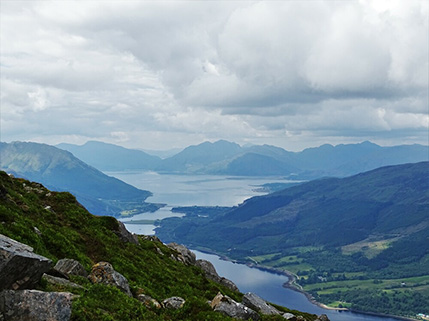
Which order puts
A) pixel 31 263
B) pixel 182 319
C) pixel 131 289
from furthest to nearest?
pixel 131 289 → pixel 182 319 → pixel 31 263

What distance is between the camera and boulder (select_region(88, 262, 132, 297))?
97.6 ft

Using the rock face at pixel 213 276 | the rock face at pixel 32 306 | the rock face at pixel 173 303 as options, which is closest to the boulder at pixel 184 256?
the rock face at pixel 213 276

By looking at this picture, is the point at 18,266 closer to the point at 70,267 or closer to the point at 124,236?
the point at 70,267

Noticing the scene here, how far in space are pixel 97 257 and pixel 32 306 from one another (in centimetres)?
2257

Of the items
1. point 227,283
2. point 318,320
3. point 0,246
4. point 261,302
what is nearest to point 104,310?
point 0,246

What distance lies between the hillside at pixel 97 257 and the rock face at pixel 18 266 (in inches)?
8.1

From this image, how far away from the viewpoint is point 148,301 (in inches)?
1176

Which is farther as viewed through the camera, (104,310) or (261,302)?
(261,302)

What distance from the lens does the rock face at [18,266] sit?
19703 mm

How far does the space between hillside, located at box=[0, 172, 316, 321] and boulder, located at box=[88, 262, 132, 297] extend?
12.2 inches

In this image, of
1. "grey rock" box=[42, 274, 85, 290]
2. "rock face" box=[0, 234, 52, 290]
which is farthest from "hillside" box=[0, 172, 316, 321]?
"rock face" box=[0, 234, 52, 290]

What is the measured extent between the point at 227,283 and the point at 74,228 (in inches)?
1068

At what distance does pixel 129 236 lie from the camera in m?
56.4

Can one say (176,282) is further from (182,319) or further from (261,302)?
(182,319)
